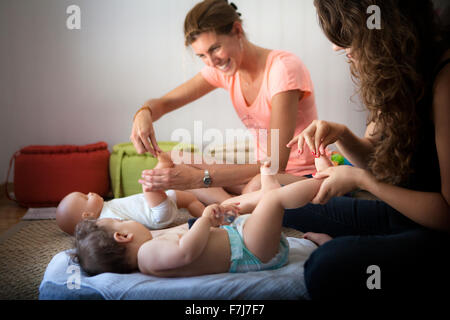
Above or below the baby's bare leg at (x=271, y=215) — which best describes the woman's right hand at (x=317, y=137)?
above

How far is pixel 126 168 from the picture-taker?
168 cm

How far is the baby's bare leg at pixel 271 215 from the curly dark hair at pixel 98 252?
350 mm

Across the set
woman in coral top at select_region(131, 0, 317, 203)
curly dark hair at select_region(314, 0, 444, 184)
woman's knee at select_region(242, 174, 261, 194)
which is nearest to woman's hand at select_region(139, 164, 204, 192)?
woman in coral top at select_region(131, 0, 317, 203)

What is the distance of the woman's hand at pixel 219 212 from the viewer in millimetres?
1056

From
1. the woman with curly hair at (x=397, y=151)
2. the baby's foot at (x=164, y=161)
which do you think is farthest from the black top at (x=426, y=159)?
the baby's foot at (x=164, y=161)

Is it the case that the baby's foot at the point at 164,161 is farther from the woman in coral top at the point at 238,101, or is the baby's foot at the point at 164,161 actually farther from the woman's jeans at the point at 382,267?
the woman's jeans at the point at 382,267

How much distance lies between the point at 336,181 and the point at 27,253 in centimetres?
100

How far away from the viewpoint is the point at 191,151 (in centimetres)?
133

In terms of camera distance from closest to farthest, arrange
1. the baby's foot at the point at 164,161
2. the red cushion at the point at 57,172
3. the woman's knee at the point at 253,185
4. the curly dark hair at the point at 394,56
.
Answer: the curly dark hair at the point at 394,56 → the woman's knee at the point at 253,185 → the baby's foot at the point at 164,161 → the red cushion at the point at 57,172


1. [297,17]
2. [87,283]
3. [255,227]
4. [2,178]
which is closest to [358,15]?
[297,17]

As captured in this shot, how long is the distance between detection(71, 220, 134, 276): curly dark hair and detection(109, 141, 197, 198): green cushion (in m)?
0.52

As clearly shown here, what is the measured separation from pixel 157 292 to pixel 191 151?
0.54m

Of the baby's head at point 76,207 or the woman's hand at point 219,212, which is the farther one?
the baby's head at point 76,207
